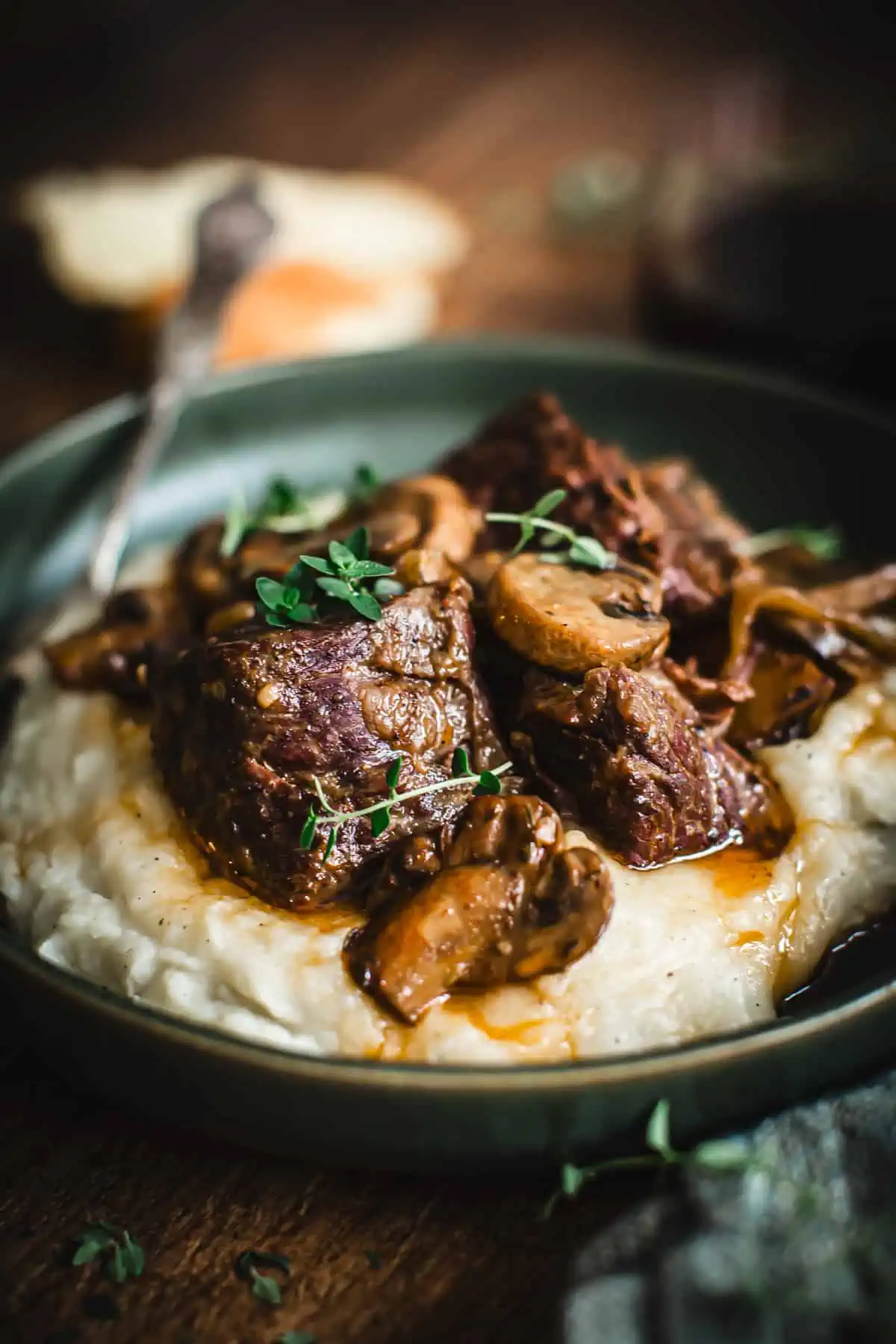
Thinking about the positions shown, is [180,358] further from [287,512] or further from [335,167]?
[335,167]

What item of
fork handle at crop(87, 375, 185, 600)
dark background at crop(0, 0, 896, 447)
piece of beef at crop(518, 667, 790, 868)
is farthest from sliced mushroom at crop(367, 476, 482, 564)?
dark background at crop(0, 0, 896, 447)

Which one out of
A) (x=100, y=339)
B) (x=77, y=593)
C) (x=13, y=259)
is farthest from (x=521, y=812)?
(x=13, y=259)

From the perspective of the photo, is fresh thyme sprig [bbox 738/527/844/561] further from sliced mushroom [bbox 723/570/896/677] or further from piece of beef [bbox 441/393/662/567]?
piece of beef [bbox 441/393/662/567]

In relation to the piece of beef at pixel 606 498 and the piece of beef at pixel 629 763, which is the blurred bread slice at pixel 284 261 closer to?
the piece of beef at pixel 606 498

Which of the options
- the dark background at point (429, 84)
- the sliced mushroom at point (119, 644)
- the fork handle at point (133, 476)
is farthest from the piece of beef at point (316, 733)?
Answer: the dark background at point (429, 84)

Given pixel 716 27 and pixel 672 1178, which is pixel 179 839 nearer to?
pixel 672 1178

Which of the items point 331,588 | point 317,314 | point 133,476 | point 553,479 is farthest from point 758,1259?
point 317,314

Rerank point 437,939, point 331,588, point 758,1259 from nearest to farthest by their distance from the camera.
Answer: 1. point 758,1259
2. point 437,939
3. point 331,588
